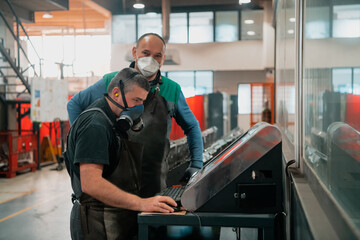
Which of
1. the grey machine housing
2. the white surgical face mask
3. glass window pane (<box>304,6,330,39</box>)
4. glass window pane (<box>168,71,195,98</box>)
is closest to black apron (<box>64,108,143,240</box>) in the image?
the grey machine housing

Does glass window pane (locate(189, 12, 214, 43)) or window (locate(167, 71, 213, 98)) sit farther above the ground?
glass window pane (locate(189, 12, 214, 43))

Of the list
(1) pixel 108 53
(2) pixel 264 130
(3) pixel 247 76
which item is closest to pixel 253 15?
(3) pixel 247 76

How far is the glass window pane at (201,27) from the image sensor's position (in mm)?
14602

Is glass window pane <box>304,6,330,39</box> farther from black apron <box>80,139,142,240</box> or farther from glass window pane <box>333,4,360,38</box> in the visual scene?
black apron <box>80,139,142,240</box>

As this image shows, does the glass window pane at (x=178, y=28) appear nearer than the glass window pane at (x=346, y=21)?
No

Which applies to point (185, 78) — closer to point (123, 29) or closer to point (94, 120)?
point (123, 29)

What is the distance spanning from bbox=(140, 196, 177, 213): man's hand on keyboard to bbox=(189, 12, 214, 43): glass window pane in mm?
13391

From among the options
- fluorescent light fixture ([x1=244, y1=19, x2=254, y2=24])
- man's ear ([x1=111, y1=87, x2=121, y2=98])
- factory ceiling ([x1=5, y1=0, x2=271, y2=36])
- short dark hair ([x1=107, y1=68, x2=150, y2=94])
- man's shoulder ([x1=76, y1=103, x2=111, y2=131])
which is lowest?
man's shoulder ([x1=76, y1=103, x2=111, y2=131])

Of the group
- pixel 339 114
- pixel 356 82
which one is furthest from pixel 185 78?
pixel 356 82

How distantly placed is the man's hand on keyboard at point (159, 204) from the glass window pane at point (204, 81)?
546 inches

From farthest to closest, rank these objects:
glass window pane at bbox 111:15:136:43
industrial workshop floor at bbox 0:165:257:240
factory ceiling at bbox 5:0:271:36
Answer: glass window pane at bbox 111:15:136:43 < factory ceiling at bbox 5:0:271:36 < industrial workshop floor at bbox 0:165:257:240

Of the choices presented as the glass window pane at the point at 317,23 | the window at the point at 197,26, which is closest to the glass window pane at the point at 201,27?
the window at the point at 197,26

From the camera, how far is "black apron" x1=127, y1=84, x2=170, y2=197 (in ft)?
7.35

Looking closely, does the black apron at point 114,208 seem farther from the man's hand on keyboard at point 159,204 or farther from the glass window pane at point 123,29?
the glass window pane at point 123,29
